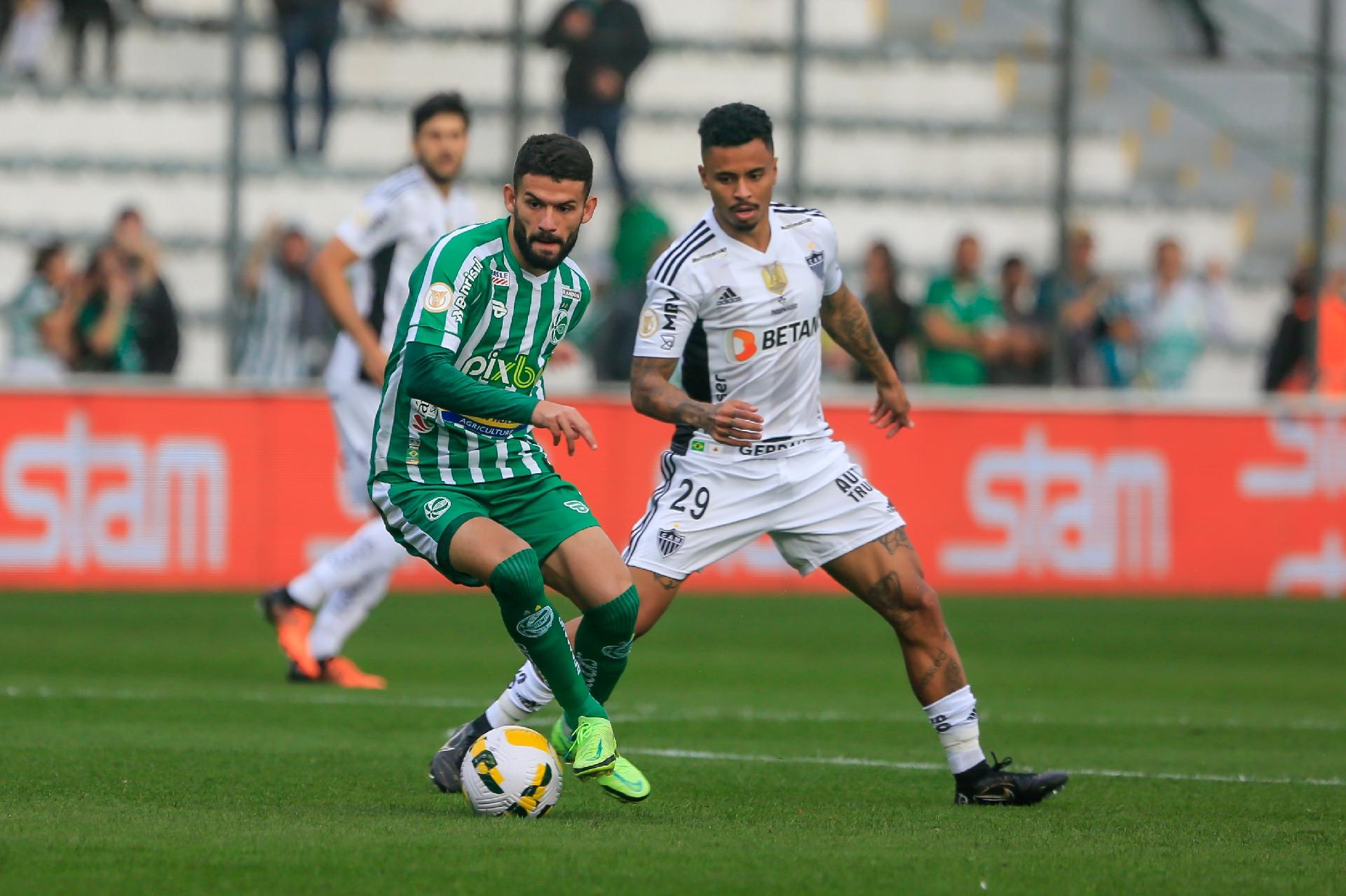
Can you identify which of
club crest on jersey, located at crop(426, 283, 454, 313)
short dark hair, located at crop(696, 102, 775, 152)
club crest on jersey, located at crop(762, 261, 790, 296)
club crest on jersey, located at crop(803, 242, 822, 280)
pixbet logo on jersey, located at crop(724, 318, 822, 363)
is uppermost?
short dark hair, located at crop(696, 102, 775, 152)

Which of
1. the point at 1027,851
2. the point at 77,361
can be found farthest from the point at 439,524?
the point at 77,361

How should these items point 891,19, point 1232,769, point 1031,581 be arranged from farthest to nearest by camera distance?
point 891,19 < point 1031,581 < point 1232,769

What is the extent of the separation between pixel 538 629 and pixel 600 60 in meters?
10.6

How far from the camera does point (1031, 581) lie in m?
14.9

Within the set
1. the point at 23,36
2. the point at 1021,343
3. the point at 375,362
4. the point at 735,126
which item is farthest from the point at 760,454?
the point at 23,36

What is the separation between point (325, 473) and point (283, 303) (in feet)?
4.94

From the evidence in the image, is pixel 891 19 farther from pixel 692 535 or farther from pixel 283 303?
pixel 692 535

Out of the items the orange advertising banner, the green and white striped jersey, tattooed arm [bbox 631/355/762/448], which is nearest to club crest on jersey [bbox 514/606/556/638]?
the green and white striped jersey

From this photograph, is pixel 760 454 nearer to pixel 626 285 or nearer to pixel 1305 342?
pixel 626 285

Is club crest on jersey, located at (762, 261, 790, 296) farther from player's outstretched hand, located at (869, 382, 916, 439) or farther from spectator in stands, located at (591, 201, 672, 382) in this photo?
spectator in stands, located at (591, 201, 672, 382)

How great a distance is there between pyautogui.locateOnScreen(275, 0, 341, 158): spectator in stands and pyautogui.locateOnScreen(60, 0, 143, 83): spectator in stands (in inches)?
80.3

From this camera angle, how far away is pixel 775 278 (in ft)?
21.7

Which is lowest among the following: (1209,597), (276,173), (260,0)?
(1209,597)

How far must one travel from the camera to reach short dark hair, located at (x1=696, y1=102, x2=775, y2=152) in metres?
6.41
